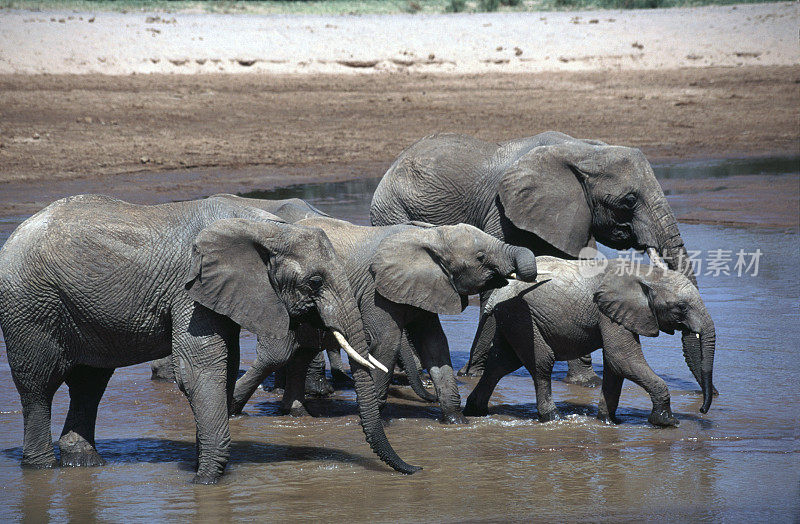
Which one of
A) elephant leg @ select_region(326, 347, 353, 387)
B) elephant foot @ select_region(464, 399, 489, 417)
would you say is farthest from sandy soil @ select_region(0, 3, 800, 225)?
elephant foot @ select_region(464, 399, 489, 417)

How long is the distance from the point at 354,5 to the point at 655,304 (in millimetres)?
30533

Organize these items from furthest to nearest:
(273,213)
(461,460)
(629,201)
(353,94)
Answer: (353,94) < (273,213) < (629,201) < (461,460)

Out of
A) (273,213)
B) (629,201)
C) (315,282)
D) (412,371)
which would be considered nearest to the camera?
(315,282)

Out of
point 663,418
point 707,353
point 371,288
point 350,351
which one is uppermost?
point 350,351

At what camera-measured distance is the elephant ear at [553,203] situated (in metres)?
8.77

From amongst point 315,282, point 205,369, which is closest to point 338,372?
point 205,369

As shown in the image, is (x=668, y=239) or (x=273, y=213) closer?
(x=668, y=239)

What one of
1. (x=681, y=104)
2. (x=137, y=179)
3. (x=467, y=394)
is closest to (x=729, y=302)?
(x=467, y=394)

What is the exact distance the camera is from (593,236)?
29.3 ft

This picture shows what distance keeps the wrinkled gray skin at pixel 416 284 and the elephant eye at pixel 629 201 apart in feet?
4.64

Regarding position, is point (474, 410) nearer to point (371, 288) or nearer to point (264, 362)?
point (371, 288)

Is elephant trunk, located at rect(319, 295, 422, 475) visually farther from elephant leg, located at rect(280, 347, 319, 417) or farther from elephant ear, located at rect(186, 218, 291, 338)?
elephant leg, located at rect(280, 347, 319, 417)

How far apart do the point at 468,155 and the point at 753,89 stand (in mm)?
18112

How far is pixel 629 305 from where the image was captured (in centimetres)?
755
